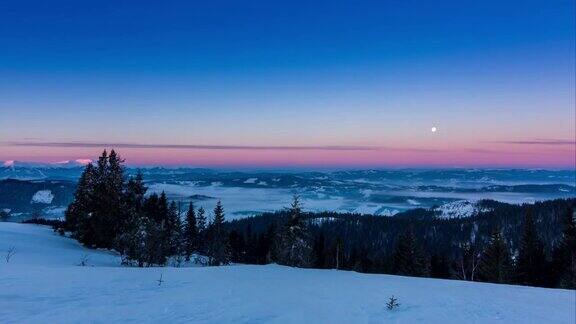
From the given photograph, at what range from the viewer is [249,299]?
11.8 m

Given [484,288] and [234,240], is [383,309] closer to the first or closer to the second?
[484,288]

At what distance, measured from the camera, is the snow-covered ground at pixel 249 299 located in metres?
9.71

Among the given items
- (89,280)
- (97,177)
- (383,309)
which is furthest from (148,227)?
(383,309)

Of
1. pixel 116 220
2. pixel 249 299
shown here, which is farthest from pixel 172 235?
pixel 249 299

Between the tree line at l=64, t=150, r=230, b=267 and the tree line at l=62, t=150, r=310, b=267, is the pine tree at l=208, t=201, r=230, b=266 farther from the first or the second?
the tree line at l=62, t=150, r=310, b=267

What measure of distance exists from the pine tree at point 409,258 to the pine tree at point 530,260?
10998 millimetres

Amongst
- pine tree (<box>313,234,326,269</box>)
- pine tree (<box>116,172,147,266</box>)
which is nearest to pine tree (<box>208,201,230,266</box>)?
pine tree (<box>116,172,147,266</box>)

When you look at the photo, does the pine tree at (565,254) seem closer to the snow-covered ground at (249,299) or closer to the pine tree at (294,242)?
the pine tree at (294,242)

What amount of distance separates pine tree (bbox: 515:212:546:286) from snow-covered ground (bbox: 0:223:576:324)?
1360 inches

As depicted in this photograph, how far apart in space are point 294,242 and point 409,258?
18.5 metres

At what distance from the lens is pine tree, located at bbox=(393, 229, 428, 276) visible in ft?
→ 175

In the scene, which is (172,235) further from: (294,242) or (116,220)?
(294,242)

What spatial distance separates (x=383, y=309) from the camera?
11102 mm

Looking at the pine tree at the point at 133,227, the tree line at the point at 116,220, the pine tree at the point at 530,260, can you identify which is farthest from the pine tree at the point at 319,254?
the pine tree at the point at 530,260
